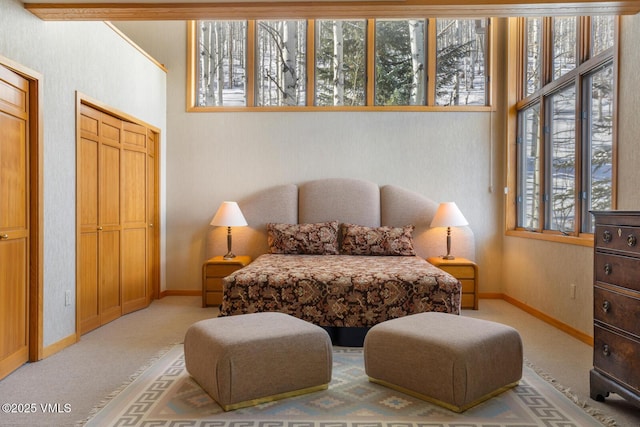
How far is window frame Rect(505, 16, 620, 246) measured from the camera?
356cm

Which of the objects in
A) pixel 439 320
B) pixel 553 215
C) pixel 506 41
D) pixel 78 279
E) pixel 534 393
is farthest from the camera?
pixel 506 41

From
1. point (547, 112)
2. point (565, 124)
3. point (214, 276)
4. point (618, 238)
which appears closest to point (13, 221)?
point (214, 276)

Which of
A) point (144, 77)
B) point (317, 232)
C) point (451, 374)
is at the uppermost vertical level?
point (144, 77)

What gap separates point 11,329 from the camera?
2857mm

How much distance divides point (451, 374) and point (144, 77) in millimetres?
4161

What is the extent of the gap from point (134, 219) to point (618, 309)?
416cm

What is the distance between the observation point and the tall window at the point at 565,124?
11.7 ft

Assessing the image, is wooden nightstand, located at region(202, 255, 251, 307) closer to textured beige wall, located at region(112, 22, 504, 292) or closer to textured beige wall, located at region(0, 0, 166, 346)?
textured beige wall, located at region(112, 22, 504, 292)

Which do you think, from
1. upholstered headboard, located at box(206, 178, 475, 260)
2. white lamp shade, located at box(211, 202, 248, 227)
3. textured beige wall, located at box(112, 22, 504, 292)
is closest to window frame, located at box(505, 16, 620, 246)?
textured beige wall, located at box(112, 22, 504, 292)

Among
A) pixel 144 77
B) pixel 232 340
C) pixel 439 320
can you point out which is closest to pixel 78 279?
pixel 232 340

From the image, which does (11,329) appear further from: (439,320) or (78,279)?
(439,320)

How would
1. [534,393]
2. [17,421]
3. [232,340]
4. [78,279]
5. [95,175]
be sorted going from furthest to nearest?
[95,175]
[78,279]
[534,393]
[232,340]
[17,421]

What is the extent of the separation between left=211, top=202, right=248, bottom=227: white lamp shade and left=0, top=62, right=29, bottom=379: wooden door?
199cm

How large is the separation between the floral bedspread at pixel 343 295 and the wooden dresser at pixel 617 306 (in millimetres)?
1035
